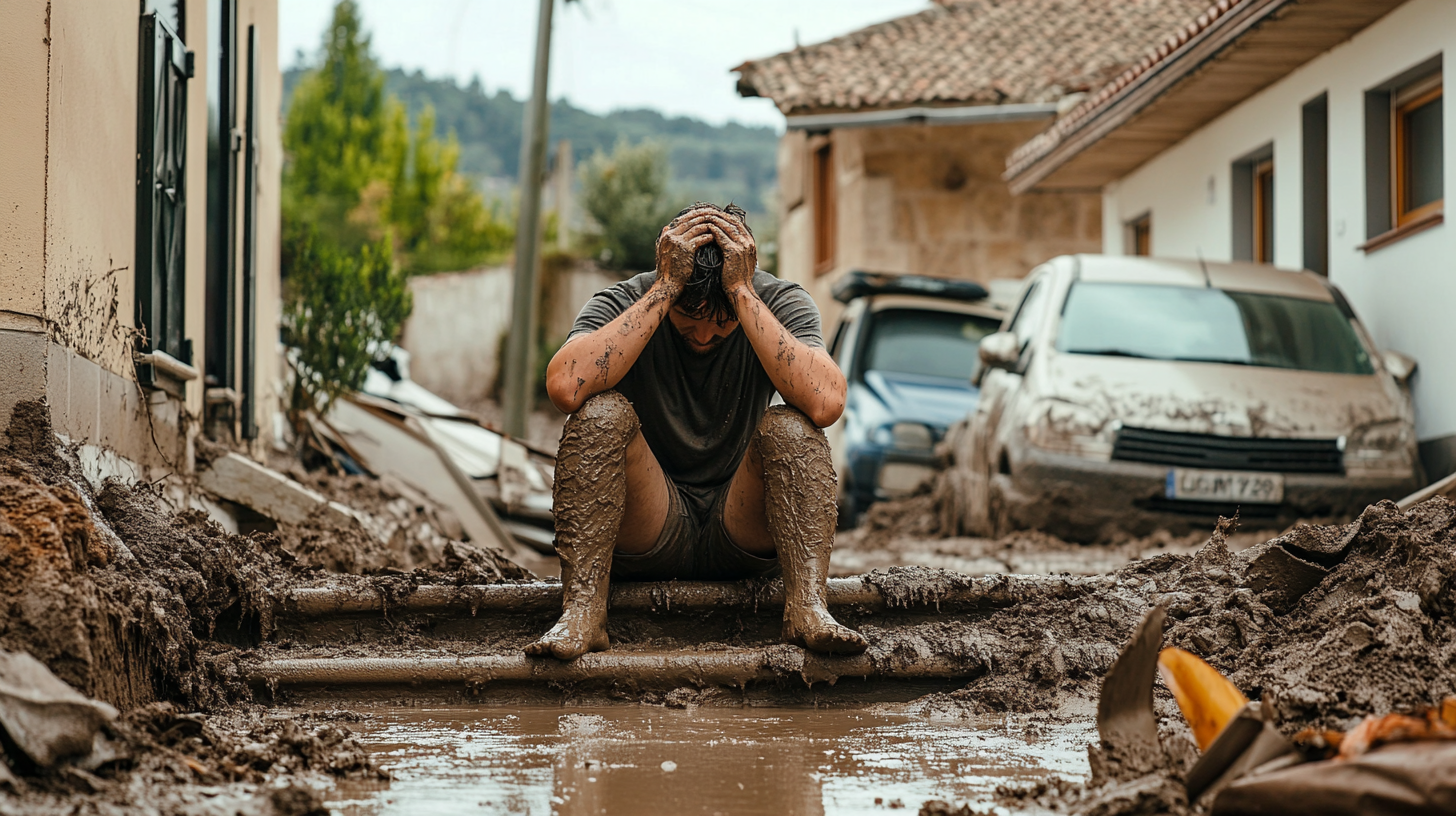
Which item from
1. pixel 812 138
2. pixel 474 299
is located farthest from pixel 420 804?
pixel 474 299

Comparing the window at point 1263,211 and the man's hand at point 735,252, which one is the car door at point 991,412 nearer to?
the window at point 1263,211

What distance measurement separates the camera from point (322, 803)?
2.56 meters

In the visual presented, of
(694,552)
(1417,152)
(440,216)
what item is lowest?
(694,552)

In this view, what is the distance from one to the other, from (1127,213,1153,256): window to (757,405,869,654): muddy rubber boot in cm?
1245

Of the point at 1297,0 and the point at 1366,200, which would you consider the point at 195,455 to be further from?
the point at 1366,200

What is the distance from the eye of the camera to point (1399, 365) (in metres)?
9.10

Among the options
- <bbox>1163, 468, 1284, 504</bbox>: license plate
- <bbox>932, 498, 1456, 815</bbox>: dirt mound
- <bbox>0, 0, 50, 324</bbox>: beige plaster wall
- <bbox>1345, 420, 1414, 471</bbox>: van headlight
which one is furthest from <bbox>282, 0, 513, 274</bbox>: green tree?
<bbox>932, 498, 1456, 815</bbox>: dirt mound

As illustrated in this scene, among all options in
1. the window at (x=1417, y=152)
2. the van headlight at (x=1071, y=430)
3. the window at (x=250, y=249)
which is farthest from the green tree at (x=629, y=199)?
the van headlight at (x=1071, y=430)

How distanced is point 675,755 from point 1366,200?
8.88 meters

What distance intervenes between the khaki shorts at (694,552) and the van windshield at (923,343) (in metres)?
7.49

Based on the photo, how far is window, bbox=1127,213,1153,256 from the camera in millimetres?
15648

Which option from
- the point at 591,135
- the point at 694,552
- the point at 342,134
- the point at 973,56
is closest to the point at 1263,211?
the point at 973,56

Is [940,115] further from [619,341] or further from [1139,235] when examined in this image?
[619,341]

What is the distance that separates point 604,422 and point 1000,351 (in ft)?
17.5
